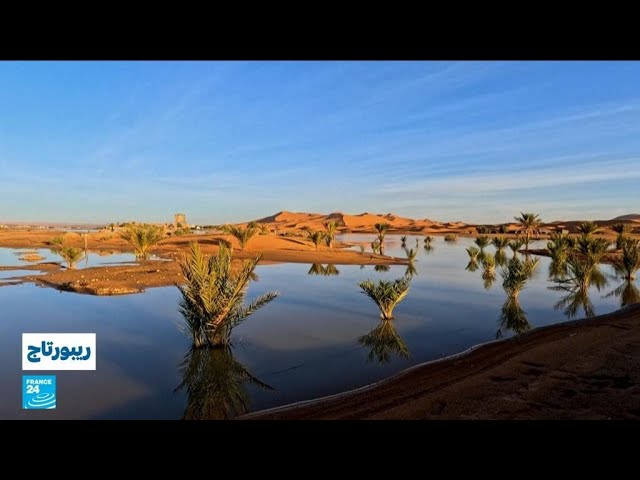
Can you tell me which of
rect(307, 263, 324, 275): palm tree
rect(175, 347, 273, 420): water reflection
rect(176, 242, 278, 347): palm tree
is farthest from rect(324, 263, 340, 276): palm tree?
rect(175, 347, 273, 420): water reflection

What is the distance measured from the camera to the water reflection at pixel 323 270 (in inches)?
829

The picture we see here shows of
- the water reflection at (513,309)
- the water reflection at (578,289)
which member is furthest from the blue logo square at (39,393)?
the water reflection at (578,289)

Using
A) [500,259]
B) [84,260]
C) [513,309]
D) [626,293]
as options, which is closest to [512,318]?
[513,309]

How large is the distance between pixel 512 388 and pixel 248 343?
504 centimetres

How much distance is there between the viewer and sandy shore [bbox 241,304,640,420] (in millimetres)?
4715

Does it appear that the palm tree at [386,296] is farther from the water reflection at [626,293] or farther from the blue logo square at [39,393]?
the water reflection at [626,293]

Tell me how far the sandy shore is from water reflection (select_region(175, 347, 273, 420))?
1.80 feet

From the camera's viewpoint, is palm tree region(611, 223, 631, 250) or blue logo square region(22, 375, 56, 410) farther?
palm tree region(611, 223, 631, 250)

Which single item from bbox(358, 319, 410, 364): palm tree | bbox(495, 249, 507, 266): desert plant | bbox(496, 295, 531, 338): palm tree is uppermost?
bbox(495, 249, 507, 266): desert plant

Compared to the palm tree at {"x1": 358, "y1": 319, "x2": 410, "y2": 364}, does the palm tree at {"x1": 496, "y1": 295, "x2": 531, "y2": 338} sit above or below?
above

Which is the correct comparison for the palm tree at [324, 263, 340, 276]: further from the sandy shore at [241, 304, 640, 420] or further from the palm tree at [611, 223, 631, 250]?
the palm tree at [611, 223, 631, 250]

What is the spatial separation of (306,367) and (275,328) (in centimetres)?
281

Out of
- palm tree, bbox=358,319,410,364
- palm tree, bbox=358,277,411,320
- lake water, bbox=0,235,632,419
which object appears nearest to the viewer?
lake water, bbox=0,235,632,419
